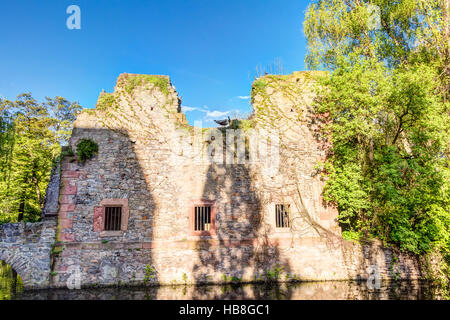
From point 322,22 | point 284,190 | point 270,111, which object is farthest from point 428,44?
point 284,190

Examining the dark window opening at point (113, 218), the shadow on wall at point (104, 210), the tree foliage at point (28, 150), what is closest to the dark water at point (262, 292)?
the shadow on wall at point (104, 210)

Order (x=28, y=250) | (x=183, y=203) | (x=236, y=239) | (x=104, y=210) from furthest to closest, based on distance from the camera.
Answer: (x=183, y=203) < (x=236, y=239) < (x=104, y=210) < (x=28, y=250)

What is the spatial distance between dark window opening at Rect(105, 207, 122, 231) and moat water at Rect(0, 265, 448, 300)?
224cm

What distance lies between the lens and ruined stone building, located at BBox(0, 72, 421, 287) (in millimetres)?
11289

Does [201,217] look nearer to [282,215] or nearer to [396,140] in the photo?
[282,215]

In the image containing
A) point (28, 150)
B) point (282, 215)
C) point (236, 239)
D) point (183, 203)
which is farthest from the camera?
point (28, 150)

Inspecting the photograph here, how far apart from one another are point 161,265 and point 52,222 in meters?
4.55

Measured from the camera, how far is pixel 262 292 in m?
10.2

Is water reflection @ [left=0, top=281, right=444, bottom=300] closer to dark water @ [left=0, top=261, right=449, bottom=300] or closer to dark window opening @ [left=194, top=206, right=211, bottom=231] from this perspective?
dark water @ [left=0, top=261, right=449, bottom=300]

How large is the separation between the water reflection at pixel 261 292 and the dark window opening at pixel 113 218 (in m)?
2.27

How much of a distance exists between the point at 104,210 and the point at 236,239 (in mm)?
5473

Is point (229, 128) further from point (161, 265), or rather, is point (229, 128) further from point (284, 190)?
point (161, 265)

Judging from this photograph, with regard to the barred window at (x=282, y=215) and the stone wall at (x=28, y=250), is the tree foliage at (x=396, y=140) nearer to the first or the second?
the barred window at (x=282, y=215)

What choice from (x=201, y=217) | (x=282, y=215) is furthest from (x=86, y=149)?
(x=282, y=215)
